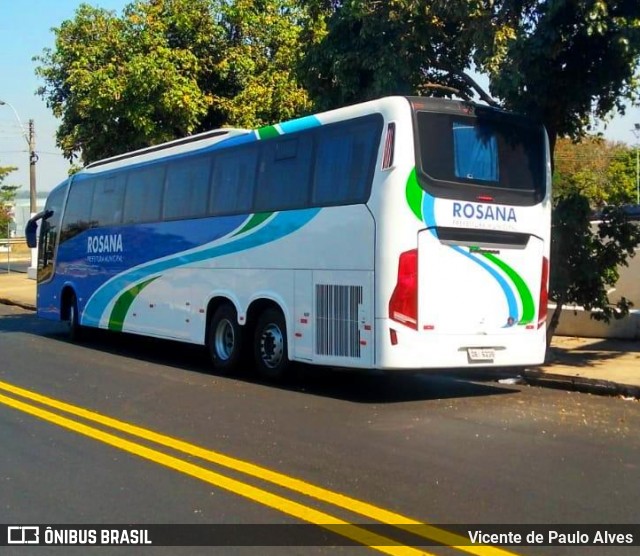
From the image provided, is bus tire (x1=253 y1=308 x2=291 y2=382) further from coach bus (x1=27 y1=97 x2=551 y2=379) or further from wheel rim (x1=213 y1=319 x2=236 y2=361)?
wheel rim (x1=213 y1=319 x2=236 y2=361)

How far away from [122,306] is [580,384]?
8.50 metres

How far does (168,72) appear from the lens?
20.0 m

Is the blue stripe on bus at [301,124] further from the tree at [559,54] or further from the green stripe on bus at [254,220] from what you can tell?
the tree at [559,54]

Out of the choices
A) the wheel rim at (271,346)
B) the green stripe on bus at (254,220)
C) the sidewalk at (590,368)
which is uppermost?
the green stripe on bus at (254,220)

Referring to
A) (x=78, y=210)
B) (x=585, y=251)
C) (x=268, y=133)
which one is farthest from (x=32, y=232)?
(x=585, y=251)

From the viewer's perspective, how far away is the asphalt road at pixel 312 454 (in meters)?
5.95

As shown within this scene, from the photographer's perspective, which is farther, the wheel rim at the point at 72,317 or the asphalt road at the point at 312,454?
the wheel rim at the point at 72,317

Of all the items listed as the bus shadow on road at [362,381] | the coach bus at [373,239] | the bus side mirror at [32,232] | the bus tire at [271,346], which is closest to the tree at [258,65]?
the bus side mirror at [32,232]

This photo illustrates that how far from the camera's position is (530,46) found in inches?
432

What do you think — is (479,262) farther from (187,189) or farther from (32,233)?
(32,233)

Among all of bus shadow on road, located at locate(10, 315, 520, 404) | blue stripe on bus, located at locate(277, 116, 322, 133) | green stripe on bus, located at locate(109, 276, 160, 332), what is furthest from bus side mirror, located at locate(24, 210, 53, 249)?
blue stripe on bus, located at locate(277, 116, 322, 133)

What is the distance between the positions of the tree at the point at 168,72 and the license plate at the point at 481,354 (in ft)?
38.2

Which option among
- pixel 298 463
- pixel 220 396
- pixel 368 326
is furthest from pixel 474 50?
pixel 298 463

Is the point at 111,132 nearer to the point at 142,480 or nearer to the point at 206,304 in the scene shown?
the point at 206,304
